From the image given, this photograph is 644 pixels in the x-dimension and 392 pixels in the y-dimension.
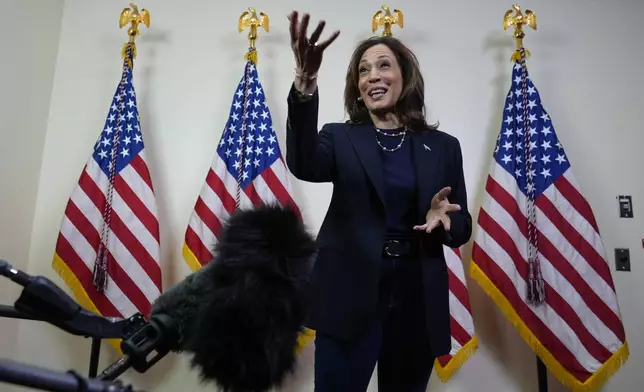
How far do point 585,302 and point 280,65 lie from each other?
1.81 meters

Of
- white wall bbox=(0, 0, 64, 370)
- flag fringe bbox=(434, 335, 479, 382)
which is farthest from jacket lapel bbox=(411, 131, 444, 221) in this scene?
white wall bbox=(0, 0, 64, 370)

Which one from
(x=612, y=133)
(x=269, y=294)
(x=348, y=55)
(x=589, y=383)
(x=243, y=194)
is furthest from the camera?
(x=348, y=55)

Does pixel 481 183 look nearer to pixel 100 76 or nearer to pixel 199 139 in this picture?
pixel 199 139

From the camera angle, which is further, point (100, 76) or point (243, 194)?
point (100, 76)

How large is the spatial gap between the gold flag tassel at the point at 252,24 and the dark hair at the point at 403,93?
3.79ft

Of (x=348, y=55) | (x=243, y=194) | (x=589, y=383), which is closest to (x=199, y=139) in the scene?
(x=243, y=194)

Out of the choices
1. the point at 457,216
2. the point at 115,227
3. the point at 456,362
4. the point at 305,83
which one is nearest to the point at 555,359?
the point at 456,362

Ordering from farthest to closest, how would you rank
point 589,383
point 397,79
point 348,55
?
point 348,55 → point 589,383 → point 397,79

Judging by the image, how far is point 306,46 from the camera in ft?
2.60

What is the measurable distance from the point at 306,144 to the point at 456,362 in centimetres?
142

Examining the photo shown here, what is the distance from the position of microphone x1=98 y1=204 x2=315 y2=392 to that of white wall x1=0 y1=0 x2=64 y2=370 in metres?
1.93

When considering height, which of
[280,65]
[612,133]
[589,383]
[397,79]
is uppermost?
[280,65]

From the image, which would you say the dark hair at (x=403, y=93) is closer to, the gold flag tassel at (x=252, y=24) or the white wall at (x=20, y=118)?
the gold flag tassel at (x=252, y=24)

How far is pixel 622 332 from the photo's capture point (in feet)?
5.82
